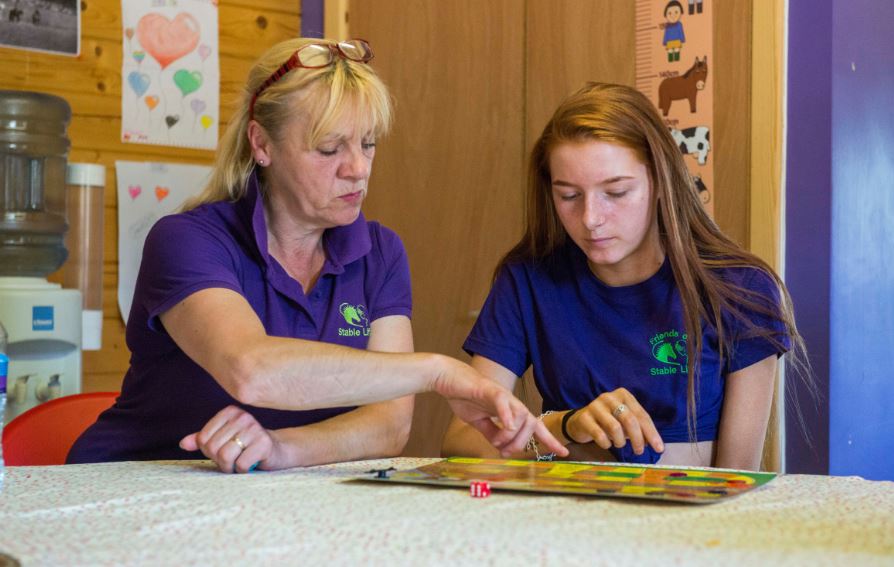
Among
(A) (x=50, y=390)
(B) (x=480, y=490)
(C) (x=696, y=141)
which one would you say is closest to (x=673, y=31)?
(C) (x=696, y=141)

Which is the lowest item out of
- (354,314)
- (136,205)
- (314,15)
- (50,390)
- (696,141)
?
(50,390)

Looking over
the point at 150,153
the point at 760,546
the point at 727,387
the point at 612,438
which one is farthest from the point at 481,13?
the point at 760,546

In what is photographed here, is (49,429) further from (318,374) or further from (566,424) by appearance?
(566,424)

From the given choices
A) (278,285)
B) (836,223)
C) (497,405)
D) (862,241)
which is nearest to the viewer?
(497,405)

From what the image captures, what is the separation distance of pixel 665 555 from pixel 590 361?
3.21 ft

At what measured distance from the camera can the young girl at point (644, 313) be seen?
5.72 feet

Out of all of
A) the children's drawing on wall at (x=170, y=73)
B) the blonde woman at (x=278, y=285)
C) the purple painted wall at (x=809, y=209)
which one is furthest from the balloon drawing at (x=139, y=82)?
the purple painted wall at (x=809, y=209)

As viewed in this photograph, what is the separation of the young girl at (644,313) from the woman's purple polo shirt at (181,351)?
11.2 inches

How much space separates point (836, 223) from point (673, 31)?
635mm

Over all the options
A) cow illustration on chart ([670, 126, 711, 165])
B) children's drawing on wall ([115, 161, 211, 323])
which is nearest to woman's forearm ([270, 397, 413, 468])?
cow illustration on chart ([670, 126, 711, 165])

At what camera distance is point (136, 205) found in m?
3.07

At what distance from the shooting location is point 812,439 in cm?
218

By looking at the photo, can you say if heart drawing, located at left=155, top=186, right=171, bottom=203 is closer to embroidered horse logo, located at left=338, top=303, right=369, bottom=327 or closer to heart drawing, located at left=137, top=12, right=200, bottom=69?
heart drawing, located at left=137, top=12, right=200, bottom=69

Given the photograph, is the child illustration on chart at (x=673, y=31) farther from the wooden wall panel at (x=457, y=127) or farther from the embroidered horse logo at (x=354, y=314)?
the embroidered horse logo at (x=354, y=314)
